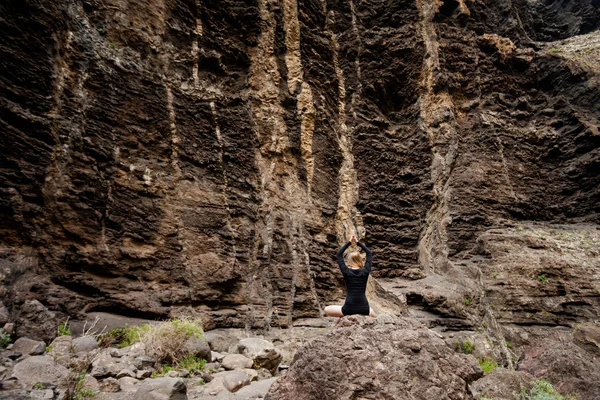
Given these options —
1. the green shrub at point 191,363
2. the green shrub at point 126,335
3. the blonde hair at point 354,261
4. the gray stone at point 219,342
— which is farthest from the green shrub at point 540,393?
the green shrub at point 126,335

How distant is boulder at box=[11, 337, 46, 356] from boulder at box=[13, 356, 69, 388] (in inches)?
26.1

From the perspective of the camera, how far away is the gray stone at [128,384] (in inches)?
151

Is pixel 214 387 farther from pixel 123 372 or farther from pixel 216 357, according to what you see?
pixel 216 357

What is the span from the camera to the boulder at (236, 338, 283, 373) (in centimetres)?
544

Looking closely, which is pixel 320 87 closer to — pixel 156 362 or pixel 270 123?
pixel 270 123

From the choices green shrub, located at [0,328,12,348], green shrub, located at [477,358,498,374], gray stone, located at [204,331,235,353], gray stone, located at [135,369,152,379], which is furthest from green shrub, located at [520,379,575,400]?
green shrub, located at [0,328,12,348]

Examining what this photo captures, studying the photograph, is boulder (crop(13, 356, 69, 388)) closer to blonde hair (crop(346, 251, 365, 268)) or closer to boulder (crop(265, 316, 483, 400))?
boulder (crop(265, 316, 483, 400))

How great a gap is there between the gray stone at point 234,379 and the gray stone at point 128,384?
103 centimetres

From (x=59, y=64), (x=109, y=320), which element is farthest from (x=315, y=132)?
(x=109, y=320)

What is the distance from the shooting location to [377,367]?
10.3 feet

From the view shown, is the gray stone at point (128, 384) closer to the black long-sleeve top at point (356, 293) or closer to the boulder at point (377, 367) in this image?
the boulder at point (377, 367)

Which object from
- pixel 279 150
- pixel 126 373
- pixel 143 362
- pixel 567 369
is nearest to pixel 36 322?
pixel 143 362

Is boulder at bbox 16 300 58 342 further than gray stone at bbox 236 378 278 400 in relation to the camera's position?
Yes

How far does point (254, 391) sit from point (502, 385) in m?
3.48
